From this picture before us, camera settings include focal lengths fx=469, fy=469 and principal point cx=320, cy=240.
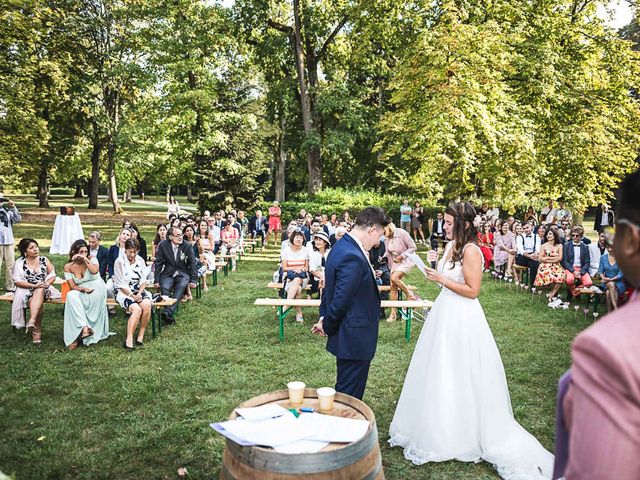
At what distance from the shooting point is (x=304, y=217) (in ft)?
→ 56.7

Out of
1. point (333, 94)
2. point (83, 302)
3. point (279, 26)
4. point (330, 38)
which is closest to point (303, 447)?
point (83, 302)

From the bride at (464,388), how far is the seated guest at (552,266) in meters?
7.13

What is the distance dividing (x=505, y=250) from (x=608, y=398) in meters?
13.3

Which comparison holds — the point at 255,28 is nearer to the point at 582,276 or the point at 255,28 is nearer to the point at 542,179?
the point at 542,179

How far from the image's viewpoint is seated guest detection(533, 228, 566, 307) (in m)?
10.7

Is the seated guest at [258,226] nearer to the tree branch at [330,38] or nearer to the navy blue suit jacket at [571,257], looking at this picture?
the tree branch at [330,38]

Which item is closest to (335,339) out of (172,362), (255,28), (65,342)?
(172,362)

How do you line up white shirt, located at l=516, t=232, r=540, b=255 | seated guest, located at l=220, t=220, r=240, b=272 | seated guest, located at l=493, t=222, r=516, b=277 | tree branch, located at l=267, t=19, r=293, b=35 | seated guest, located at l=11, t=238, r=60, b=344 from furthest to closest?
tree branch, located at l=267, t=19, r=293, b=35
seated guest, located at l=220, t=220, r=240, b=272
seated guest, located at l=493, t=222, r=516, b=277
white shirt, located at l=516, t=232, r=540, b=255
seated guest, located at l=11, t=238, r=60, b=344

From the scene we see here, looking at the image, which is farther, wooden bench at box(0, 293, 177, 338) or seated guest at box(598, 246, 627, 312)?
seated guest at box(598, 246, 627, 312)

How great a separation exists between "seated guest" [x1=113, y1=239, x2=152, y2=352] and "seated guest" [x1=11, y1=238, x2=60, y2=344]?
3.88 feet

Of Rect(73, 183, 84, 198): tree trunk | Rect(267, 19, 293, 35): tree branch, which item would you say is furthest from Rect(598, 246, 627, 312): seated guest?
Rect(73, 183, 84, 198): tree trunk

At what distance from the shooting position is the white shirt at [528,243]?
1254 centimetres

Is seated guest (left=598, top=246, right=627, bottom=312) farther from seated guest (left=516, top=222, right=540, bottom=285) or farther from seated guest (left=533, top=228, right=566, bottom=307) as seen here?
seated guest (left=516, top=222, right=540, bottom=285)

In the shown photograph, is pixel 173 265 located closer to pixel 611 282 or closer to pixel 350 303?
pixel 350 303
